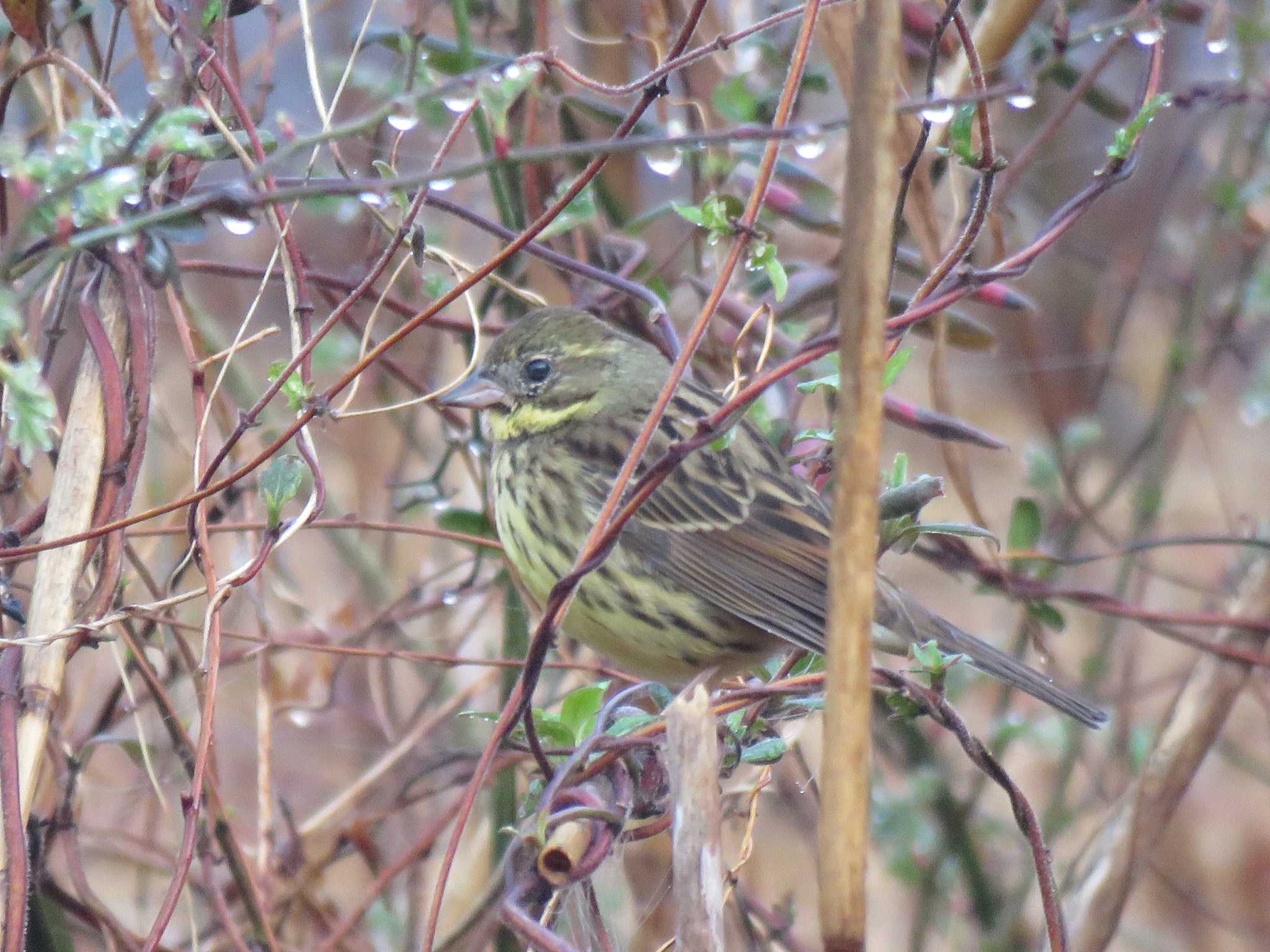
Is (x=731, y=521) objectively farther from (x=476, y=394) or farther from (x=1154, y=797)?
(x=1154, y=797)

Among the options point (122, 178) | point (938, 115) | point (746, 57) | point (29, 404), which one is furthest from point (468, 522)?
point (29, 404)

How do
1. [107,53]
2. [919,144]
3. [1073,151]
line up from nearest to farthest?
[919,144]
[107,53]
[1073,151]

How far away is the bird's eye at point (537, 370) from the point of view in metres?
3.14

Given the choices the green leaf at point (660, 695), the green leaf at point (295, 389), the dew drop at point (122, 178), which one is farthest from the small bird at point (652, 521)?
the dew drop at point (122, 178)

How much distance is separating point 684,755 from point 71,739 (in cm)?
175

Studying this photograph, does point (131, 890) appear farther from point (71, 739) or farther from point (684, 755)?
point (684, 755)

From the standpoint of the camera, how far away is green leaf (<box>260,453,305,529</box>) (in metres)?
1.91

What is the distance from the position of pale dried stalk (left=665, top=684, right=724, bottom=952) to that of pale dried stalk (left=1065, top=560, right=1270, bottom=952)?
5.70ft

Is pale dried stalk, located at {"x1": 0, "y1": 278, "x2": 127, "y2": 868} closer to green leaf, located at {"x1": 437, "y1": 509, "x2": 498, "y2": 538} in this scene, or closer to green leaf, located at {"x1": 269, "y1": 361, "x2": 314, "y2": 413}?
green leaf, located at {"x1": 269, "y1": 361, "x2": 314, "y2": 413}

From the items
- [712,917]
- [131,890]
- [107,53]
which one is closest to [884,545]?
[712,917]

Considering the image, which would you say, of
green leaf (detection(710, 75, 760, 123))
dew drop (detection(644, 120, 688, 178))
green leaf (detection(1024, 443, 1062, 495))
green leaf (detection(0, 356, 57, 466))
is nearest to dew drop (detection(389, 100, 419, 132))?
dew drop (detection(644, 120, 688, 178))

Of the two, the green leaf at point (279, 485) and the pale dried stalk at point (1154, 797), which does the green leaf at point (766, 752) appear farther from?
the pale dried stalk at point (1154, 797)

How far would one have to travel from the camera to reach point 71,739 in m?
2.85

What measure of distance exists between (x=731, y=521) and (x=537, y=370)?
0.51m
